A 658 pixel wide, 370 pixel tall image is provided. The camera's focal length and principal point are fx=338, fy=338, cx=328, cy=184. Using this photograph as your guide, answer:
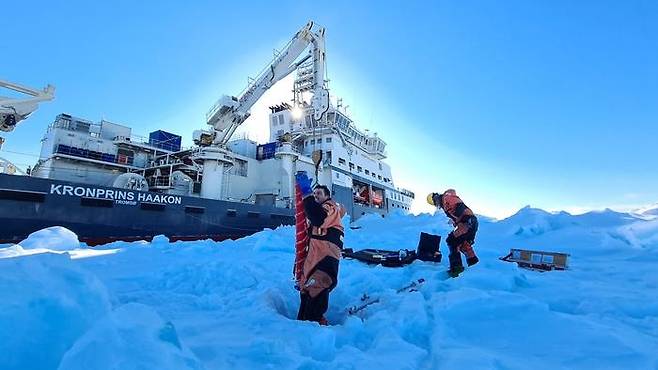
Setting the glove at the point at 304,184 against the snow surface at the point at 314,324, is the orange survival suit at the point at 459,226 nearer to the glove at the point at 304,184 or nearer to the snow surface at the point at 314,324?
the snow surface at the point at 314,324

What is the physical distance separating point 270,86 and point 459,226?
13.2 meters

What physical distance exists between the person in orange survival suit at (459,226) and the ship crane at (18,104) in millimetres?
13960

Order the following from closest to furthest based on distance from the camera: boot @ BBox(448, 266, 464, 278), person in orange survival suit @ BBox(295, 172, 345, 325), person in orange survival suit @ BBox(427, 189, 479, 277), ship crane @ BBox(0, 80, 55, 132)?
person in orange survival suit @ BBox(295, 172, 345, 325) < boot @ BBox(448, 266, 464, 278) < person in orange survival suit @ BBox(427, 189, 479, 277) < ship crane @ BBox(0, 80, 55, 132)

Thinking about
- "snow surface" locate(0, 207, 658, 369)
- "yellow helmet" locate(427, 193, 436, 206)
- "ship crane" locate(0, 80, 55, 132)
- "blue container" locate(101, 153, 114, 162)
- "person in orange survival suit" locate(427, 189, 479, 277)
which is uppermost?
"ship crane" locate(0, 80, 55, 132)

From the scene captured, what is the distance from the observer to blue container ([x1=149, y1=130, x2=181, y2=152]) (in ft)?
60.8

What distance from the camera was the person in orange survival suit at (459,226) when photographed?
4852mm

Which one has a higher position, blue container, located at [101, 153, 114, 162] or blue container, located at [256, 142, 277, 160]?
blue container, located at [256, 142, 277, 160]

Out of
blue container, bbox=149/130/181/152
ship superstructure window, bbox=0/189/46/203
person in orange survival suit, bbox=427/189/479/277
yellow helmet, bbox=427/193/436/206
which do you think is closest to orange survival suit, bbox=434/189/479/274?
person in orange survival suit, bbox=427/189/479/277

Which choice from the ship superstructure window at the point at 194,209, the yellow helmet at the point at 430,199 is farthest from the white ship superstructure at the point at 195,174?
the yellow helmet at the point at 430,199

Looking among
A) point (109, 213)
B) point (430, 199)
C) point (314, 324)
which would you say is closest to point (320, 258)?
point (314, 324)

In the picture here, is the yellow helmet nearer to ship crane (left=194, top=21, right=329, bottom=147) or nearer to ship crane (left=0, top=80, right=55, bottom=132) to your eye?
ship crane (left=194, top=21, right=329, bottom=147)

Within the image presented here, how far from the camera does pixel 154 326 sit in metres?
1.44

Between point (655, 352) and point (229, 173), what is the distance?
17629 millimetres

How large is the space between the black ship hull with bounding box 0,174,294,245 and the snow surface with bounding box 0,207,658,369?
21.8 ft
